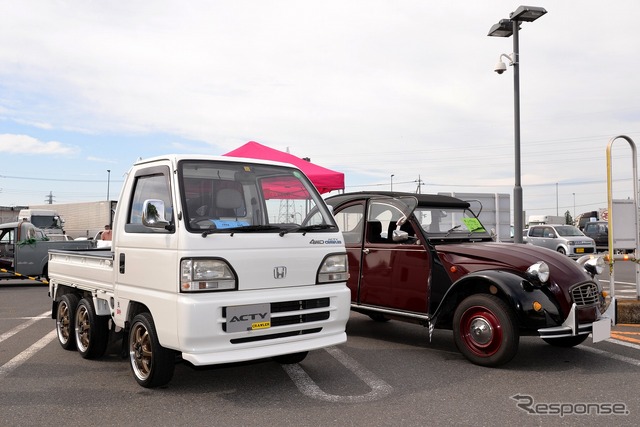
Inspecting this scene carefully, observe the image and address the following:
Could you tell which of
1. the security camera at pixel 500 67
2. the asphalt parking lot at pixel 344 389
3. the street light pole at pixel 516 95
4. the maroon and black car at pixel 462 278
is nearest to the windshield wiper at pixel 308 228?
the asphalt parking lot at pixel 344 389

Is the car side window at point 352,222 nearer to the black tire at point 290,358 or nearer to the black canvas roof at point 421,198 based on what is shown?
the black canvas roof at point 421,198

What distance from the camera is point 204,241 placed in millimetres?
4164

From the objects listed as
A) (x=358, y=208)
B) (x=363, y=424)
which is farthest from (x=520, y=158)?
(x=363, y=424)

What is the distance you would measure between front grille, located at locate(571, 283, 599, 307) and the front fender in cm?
27

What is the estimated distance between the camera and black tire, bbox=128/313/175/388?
4383mm

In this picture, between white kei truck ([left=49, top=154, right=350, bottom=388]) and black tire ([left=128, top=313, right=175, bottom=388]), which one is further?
black tire ([left=128, top=313, right=175, bottom=388])

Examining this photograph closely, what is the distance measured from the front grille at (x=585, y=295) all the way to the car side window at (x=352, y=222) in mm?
2577

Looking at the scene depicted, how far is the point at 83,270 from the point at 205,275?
7.70 ft

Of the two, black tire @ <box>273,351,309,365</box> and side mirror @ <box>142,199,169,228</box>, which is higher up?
side mirror @ <box>142,199,169,228</box>

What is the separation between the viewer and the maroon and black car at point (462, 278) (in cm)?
516

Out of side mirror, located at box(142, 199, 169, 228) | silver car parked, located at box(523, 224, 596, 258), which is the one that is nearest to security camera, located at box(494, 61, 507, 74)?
side mirror, located at box(142, 199, 169, 228)

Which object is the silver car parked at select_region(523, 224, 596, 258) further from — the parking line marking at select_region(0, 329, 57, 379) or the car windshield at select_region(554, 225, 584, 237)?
the parking line marking at select_region(0, 329, 57, 379)

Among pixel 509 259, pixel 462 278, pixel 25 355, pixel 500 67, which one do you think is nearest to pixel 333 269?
pixel 462 278

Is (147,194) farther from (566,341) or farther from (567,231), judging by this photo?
(567,231)
